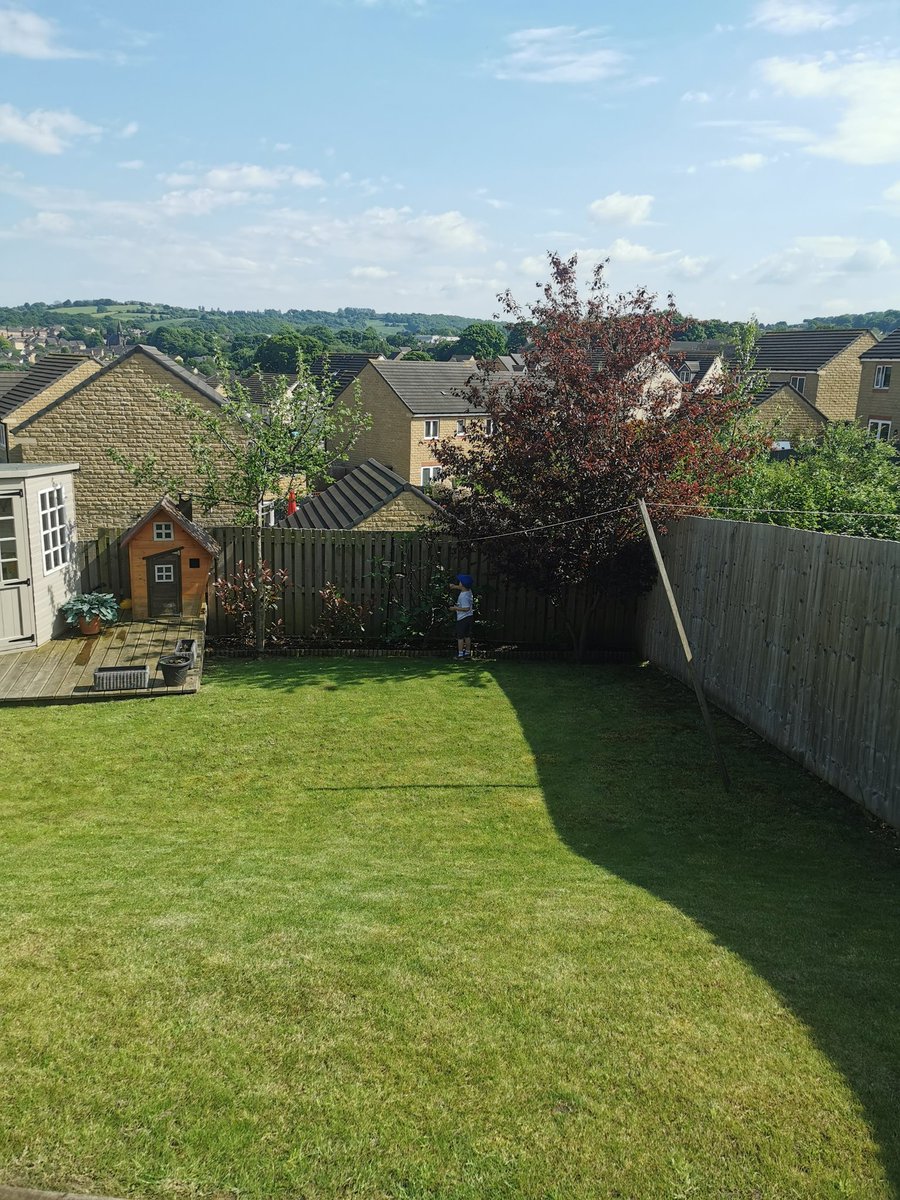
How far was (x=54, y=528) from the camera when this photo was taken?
597 inches

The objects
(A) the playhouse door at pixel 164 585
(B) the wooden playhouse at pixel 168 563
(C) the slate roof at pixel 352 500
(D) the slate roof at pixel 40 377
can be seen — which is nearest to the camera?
(B) the wooden playhouse at pixel 168 563

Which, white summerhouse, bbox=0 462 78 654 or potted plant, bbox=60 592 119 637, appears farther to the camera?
potted plant, bbox=60 592 119 637

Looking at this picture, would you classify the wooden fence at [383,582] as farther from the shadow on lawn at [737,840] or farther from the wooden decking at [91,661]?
the shadow on lawn at [737,840]

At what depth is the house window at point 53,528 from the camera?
48.3ft

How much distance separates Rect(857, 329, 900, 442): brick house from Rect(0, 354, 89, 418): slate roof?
43.3 metres

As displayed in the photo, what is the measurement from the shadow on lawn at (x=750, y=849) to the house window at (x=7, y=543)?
7971 mm

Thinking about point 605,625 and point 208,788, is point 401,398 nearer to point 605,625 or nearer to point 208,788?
point 605,625

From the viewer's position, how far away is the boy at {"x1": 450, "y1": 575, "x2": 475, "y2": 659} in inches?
607

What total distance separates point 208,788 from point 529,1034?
5865 mm

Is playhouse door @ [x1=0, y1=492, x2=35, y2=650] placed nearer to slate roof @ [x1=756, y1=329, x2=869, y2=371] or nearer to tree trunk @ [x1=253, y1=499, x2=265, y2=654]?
tree trunk @ [x1=253, y1=499, x2=265, y2=654]

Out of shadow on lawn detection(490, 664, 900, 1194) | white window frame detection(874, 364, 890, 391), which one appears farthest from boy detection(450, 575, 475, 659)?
white window frame detection(874, 364, 890, 391)

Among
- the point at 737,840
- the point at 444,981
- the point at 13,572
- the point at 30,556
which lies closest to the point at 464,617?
the point at 30,556

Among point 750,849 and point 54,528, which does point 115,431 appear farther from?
point 750,849

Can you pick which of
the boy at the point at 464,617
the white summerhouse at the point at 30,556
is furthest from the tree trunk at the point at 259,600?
the boy at the point at 464,617
